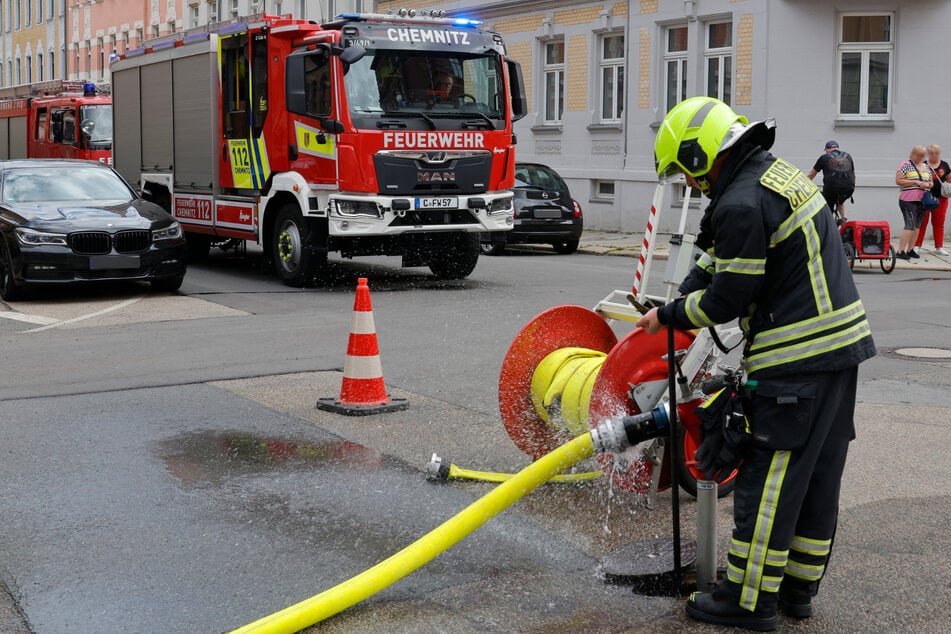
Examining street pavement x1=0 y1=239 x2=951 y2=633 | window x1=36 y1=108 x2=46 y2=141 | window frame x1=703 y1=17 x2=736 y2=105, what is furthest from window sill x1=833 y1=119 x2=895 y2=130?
window x1=36 y1=108 x2=46 y2=141

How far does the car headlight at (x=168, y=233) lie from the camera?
1374 centimetres

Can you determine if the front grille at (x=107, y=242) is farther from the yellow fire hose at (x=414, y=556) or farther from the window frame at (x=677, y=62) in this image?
the window frame at (x=677, y=62)

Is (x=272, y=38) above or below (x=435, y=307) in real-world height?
above

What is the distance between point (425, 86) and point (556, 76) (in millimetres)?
14928

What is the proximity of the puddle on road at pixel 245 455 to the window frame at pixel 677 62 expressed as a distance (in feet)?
63.3

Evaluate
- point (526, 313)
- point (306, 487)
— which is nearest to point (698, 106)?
point (306, 487)

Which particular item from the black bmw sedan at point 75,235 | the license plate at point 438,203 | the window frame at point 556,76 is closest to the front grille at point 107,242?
the black bmw sedan at point 75,235

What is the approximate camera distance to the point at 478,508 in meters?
4.57

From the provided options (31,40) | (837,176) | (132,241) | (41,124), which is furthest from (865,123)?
(31,40)

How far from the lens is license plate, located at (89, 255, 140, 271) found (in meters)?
13.2

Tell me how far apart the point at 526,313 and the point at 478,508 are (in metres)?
8.00

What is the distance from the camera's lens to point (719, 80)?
24484 millimetres

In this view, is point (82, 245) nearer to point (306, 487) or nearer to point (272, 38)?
point (272, 38)

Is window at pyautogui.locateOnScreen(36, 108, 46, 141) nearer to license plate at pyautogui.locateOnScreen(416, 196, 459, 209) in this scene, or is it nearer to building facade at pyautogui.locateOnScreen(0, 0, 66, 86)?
license plate at pyautogui.locateOnScreen(416, 196, 459, 209)
